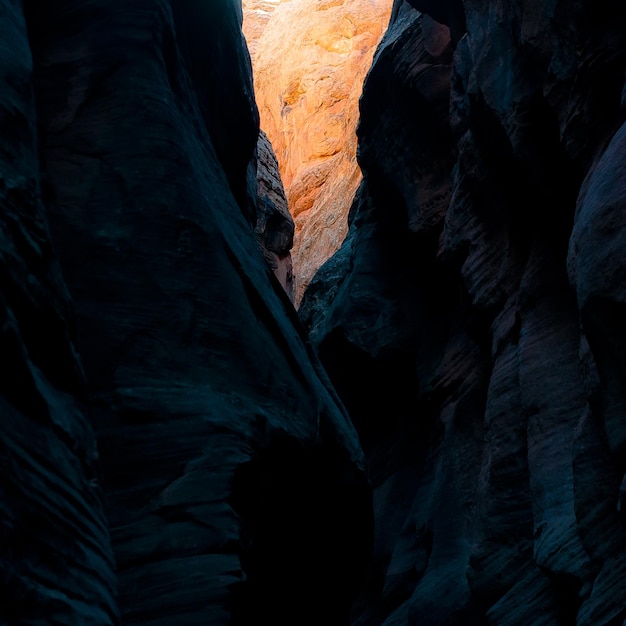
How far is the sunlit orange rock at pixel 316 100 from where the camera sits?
46.8m

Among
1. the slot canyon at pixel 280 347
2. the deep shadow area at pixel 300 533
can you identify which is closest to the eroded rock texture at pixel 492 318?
the slot canyon at pixel 280 347

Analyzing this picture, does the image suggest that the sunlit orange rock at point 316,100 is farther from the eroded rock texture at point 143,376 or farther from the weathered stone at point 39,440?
the weathered stone at point 39,440

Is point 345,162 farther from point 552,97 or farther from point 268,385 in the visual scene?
point 268,385

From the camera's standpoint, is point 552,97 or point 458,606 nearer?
point 552,97

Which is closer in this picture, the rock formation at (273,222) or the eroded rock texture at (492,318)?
the eroded rock texture at (492,318)

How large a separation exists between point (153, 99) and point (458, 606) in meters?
9.08

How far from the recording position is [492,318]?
55.6 feet

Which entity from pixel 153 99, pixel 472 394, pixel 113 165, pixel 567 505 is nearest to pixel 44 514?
pixel 113 165

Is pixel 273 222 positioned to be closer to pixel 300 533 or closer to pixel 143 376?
pixel 300 533

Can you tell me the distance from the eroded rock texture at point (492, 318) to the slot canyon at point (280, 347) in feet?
0.19

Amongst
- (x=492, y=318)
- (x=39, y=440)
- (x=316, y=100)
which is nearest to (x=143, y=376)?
(x=39, y=440)

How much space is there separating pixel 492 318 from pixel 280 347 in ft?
23.6

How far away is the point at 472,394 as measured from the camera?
18.0 m

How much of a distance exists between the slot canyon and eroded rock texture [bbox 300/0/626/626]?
0.06 metres
